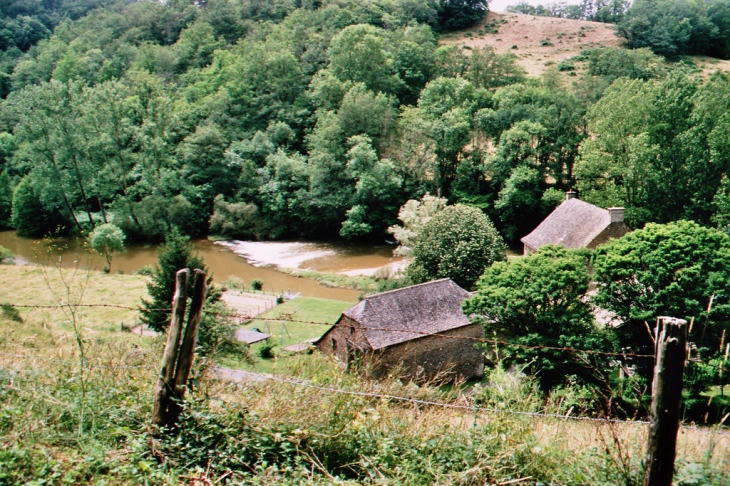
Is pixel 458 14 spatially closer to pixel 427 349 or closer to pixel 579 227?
pixel 579 227

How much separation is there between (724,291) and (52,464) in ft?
58.9

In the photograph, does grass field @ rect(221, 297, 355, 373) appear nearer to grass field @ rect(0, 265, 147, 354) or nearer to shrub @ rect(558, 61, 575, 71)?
grass field @ rect(0, 265, 147, 354)

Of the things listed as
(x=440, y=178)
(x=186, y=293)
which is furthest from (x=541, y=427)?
(x=440, y=178)

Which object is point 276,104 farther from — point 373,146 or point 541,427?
point 541,427

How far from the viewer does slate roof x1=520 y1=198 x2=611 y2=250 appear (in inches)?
1076

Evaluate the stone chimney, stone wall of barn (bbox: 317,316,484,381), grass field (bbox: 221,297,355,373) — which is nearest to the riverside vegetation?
stone wall of barn (bbox: 317,316,484,381)

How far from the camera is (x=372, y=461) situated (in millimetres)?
5277

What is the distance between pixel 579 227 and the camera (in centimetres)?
2844

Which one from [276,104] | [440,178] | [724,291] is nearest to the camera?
[724,291]

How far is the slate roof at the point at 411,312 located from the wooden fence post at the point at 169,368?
511 inches

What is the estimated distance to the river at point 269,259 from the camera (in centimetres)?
3416

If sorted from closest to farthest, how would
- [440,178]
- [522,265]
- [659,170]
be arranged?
[522,265], [659,170], [440,178]

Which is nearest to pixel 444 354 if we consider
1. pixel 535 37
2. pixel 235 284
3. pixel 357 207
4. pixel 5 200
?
Answer: pixel 235 284

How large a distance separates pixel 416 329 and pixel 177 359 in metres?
14.0
